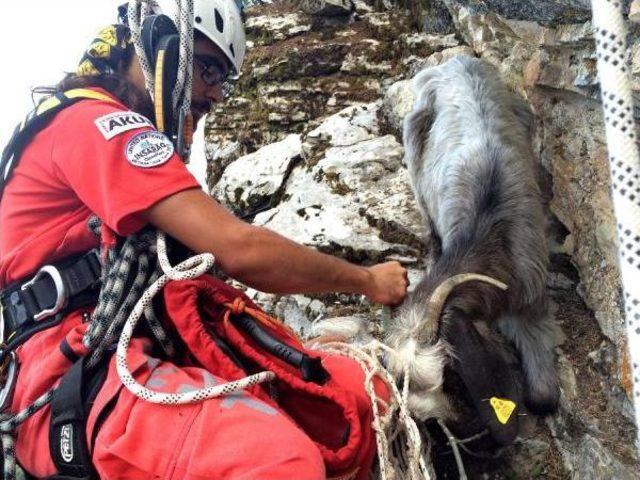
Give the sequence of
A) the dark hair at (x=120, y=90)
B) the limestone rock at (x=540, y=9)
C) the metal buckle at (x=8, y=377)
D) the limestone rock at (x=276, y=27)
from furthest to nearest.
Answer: the limestone rock at (x=276, y=27) < the limestone rock at (x=540, y=9) < the dark hair at (x=120, y=90) < the metal buckle at (x=8, y=377)

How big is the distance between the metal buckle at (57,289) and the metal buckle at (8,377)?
0.77 feet

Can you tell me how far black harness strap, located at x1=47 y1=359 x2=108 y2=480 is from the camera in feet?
9.04

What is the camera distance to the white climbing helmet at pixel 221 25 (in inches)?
164

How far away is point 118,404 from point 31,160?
51.1 inches

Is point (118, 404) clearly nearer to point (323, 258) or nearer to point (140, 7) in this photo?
point (323, 258)

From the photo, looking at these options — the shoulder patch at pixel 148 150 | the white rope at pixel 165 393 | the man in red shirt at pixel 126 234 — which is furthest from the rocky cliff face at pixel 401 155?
the shoulder patch at pixel 148 150

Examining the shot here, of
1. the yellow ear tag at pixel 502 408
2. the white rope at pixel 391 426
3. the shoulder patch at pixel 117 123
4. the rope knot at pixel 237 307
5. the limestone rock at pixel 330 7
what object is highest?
the shoulder patch at pixel 117 123

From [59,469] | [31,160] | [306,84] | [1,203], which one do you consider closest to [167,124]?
[31,160]

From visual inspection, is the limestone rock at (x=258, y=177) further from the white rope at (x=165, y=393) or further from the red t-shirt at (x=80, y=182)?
the white rope at (x=165, y=393)

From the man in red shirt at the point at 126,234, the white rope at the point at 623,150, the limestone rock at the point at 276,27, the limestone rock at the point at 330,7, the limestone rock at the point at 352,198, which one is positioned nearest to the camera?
the white rope at the point at 623,150

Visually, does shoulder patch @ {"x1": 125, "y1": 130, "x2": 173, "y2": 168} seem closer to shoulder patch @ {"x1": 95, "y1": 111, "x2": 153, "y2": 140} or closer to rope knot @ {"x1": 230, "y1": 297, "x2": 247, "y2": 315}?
shoulder patch @ {"x1": 95, "y1": 111, "x2": 153, "y2": 140}

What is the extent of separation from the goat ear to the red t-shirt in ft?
6.58

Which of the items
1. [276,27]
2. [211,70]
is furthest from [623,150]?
[276,27]

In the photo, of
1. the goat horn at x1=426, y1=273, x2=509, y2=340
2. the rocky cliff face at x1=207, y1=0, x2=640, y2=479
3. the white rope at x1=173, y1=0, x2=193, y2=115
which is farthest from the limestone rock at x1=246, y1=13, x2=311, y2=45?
the white rope at x1=173, y1=0, x2=193, y2=115
